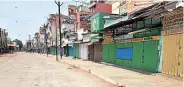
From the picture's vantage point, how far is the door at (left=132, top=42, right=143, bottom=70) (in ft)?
66.1

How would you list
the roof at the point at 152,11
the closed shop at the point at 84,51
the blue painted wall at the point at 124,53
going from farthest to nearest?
the closed shop at the point at 84,51 → the blue painted wall at the point at 124,53 → the roof at the point at 152,11

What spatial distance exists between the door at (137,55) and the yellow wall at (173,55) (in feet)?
12.3

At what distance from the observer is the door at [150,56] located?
17562 millimetres

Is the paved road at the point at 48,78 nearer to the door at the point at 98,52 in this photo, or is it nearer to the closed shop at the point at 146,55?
the closed shop at the point at 146,55

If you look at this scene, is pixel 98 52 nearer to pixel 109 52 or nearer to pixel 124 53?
pixel 109 52

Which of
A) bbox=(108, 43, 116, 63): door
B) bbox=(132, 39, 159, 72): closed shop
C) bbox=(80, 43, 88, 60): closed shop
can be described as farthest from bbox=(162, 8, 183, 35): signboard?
bbox=(80, 43, 88, 60): closed shop

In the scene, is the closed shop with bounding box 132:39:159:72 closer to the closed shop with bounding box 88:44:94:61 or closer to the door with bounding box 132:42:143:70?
the door with bounding box 132:42:143:70

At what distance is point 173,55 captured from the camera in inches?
599

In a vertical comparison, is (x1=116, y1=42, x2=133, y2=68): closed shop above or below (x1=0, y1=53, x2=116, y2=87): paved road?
above

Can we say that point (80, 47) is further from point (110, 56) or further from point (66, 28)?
point (66, 28)

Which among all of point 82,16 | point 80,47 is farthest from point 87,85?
point 82,16

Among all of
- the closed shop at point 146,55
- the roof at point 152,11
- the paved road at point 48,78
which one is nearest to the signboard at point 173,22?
the roof at point 152,11

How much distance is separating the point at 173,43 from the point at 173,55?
2.22 ft

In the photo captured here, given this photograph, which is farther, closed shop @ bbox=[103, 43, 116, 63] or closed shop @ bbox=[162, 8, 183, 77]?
closed shop @ bbox=[103, 43, 116, 63]
